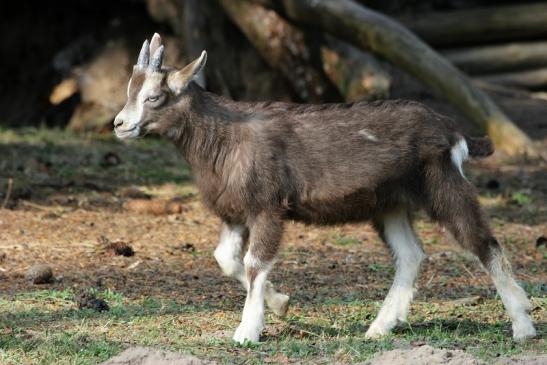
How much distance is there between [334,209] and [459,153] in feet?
2.91

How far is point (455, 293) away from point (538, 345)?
160 centimetres

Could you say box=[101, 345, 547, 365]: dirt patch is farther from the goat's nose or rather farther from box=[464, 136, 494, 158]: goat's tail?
box=[464, 136, 494, 158]: goat's tail

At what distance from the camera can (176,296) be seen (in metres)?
8.25

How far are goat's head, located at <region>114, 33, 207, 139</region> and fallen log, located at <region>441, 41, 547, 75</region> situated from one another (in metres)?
10.5

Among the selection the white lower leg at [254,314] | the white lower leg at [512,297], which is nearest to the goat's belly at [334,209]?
the white lower leg at [254,314]

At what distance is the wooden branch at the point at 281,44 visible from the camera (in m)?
14.1

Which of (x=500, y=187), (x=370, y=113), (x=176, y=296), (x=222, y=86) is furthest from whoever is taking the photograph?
(x=222, y=86)

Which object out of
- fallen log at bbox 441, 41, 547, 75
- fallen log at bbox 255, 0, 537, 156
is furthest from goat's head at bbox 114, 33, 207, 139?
fallen log at bbox 441, 41, 547, 75

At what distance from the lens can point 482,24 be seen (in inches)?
672

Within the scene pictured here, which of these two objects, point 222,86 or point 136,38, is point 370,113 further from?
point 136,38

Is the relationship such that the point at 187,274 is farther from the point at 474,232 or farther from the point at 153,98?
the point at 474,232

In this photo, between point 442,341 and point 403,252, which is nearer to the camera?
point 442,341

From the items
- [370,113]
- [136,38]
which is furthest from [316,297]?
[136,38]

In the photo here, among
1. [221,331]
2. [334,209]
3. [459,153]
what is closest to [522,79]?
[459,153]
